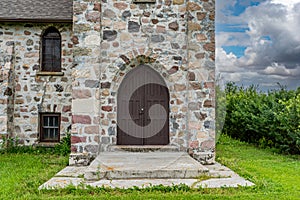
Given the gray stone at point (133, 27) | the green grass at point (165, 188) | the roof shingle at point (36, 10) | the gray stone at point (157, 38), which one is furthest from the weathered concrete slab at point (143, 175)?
the roof shingle at point (36, 10)

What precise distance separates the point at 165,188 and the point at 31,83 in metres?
7.04

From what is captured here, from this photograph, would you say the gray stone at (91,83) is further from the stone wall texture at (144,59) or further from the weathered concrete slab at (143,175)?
the weathered concrete slab at (143,175)

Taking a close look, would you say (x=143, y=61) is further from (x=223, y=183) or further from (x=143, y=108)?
(x=223, y=183)

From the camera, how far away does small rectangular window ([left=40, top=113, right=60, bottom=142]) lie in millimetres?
12383

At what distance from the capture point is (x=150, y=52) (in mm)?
9766

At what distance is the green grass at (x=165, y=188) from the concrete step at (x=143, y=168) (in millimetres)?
744

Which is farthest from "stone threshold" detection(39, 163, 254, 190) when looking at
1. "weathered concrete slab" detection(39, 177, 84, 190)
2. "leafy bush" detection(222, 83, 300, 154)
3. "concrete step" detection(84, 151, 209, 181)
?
"leafy bush" detection(222, 83, 300, 154)

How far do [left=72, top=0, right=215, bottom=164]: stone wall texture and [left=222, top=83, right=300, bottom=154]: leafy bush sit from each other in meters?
3.40

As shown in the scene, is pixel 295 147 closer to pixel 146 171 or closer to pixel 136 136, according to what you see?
pixel 136 136

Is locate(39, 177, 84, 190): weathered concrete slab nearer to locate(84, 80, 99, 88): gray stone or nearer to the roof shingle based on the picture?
locate(84, 80, 99, 88): gray stone

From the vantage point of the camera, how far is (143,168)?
25.5 ft

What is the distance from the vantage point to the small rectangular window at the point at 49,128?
12383mm

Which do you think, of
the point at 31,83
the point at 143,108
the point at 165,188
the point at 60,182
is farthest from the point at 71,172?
the point at 31,83

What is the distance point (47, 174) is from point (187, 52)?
4.51 metres
